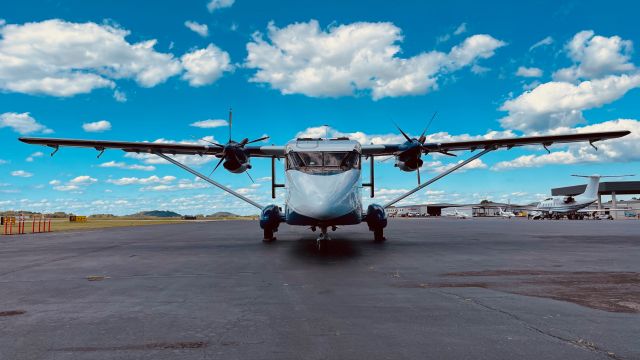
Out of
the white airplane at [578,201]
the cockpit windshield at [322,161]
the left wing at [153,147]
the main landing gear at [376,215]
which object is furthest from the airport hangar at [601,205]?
the cockpit windshield at [322,161]

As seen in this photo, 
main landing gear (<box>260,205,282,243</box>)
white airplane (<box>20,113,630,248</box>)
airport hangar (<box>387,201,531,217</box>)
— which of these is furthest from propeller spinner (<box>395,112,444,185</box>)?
airport hangar (<box>387,201,531,217</box>)

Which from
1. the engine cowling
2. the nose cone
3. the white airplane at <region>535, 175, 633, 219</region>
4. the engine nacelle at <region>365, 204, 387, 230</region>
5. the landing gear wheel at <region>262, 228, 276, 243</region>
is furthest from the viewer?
the white airplane at <region>535, 175, 633, 219</region>

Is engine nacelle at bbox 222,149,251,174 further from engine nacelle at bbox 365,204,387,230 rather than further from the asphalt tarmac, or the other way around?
the asphalt tarmac

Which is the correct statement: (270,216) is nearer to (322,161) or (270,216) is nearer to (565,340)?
(322,161)

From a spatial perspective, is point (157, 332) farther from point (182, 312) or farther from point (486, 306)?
point (486, 306)

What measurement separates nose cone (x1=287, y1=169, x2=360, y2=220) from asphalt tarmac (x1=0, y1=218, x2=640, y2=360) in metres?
1.81

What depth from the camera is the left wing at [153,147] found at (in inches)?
804

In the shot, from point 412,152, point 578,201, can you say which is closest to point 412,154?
point 412,152

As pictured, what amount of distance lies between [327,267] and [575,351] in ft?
22.5

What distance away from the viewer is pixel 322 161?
14.7m

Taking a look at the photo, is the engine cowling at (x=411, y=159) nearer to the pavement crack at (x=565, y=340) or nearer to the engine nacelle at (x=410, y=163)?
the engine nacelle at (x=410, y=163)

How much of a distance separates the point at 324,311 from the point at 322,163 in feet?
30.3

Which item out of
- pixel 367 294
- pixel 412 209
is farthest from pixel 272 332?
pixel 412 209

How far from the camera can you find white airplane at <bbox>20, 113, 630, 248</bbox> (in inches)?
507
